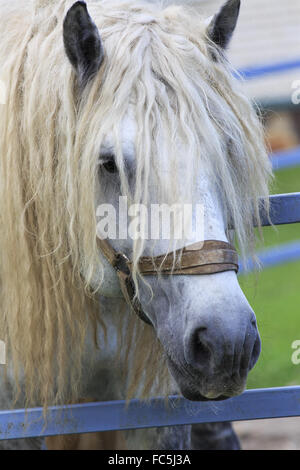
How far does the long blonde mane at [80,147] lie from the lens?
1.71m

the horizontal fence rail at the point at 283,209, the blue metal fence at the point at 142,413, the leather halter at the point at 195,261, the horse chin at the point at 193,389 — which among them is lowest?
the blue metal fence at the point at 142,413

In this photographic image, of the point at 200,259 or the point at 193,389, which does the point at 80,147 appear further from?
the point at 193,389

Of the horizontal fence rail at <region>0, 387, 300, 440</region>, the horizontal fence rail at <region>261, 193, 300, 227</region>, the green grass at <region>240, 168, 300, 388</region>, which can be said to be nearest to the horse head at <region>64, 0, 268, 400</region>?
the horizontal fence rail at <region>261, 193, 300, 227</region>

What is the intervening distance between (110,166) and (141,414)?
2.63ft

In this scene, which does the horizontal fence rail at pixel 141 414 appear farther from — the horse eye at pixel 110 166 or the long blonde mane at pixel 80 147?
the horse eye at pixel 110 166

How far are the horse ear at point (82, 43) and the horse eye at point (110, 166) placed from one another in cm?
24

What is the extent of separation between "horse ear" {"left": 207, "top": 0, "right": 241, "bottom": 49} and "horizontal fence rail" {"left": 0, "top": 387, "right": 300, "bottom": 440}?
1.04 metres

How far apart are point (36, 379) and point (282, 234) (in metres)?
4.99

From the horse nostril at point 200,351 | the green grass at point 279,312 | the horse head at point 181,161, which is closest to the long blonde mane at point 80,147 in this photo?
the horse head at point 181,161

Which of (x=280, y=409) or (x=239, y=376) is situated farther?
(x=280, y=409)

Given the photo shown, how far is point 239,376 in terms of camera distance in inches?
63.2

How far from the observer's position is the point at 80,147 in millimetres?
1758

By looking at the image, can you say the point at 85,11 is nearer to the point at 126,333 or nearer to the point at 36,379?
the point at 126,333
